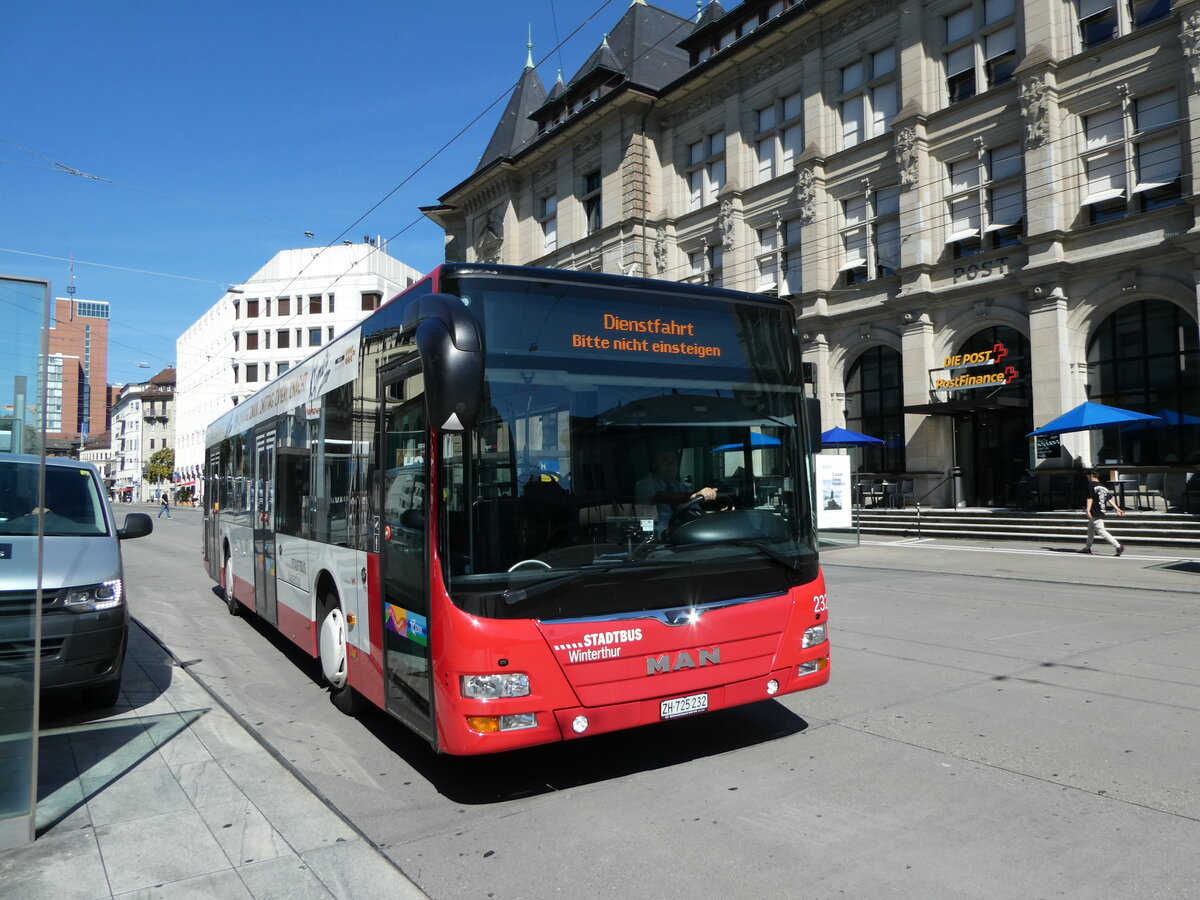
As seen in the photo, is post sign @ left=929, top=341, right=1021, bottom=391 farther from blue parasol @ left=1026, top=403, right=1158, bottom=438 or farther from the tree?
the tree

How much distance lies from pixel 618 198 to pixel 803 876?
34896mm

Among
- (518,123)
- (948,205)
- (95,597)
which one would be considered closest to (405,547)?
(95,597)

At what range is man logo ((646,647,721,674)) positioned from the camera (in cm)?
467

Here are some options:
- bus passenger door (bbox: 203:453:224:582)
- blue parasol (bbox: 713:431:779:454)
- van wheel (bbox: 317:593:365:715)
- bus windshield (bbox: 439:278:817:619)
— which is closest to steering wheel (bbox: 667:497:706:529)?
bus windshield (bbox: 439:278:817:619)

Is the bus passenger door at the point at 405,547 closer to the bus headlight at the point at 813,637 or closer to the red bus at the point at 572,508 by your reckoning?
the red bus at the point at 572,508

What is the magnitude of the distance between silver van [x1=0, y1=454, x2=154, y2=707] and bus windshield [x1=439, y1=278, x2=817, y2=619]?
2344 millimetres

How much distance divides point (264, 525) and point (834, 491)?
14444mm

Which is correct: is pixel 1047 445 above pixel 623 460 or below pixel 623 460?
above

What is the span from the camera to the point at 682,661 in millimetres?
4770

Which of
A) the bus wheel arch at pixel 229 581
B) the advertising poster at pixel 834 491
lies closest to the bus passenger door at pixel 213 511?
the bus wheel arch at pixel 229 581

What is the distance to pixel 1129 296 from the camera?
23.0 metres

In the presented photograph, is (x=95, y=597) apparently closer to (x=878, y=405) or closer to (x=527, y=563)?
(x=527, y=563)

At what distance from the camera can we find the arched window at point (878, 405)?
2898 centimetres

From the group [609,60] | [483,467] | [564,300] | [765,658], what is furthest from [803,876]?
[609,60]
